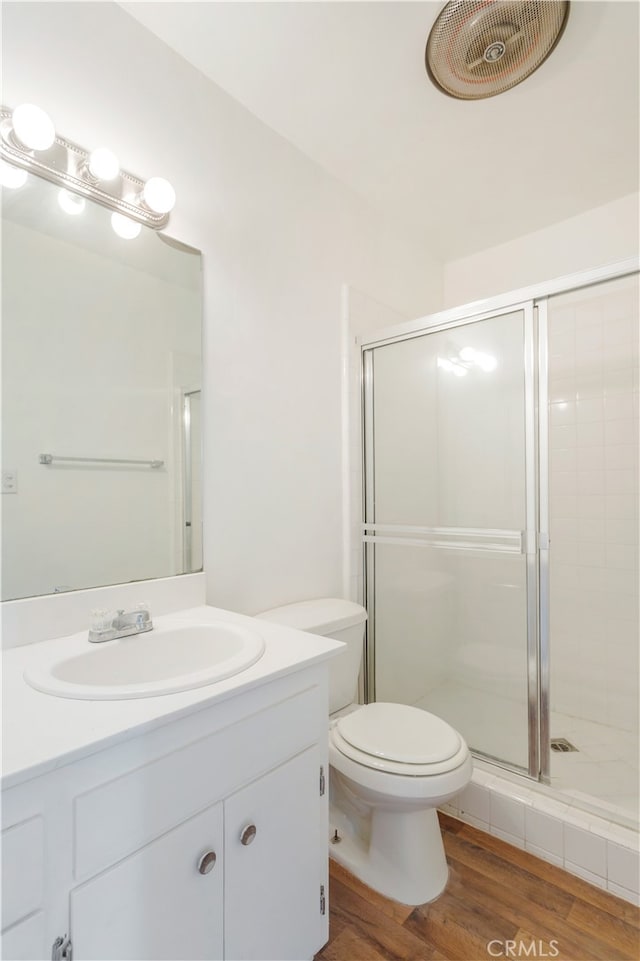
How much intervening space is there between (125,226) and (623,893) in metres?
2.35

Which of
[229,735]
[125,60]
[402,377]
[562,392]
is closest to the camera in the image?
[229,735]

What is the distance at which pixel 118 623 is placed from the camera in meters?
1.12

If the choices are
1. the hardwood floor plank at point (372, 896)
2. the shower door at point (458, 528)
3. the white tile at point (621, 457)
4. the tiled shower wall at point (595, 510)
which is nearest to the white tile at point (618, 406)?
the tiled shower wall at point (595, 510)

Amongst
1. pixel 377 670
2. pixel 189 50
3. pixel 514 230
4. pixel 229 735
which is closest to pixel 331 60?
pixel 189 50

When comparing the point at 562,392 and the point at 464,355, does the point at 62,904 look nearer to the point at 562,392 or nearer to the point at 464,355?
the point at 464,355

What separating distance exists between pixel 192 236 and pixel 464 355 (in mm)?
1094

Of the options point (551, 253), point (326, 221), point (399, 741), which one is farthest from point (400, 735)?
point (551, 253)

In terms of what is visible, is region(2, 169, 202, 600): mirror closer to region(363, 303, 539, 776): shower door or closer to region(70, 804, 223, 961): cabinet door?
region(70, 804, 223, 961): cabinet door

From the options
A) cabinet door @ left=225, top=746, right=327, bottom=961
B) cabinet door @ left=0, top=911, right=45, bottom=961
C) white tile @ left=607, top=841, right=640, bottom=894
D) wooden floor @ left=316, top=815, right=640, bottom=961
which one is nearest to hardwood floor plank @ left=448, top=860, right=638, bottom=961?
wooden floor @ left=316, top=815, right=640, bottom=961

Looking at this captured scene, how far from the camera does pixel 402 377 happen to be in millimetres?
2051

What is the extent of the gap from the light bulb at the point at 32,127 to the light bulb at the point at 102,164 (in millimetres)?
104

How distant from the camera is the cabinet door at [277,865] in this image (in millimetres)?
896

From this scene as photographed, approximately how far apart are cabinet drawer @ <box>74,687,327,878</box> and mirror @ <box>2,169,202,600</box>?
57cm

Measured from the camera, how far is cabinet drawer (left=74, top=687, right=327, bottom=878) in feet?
2.27
